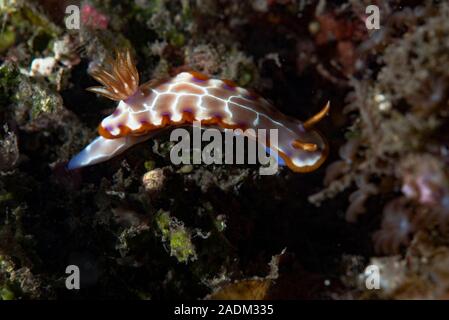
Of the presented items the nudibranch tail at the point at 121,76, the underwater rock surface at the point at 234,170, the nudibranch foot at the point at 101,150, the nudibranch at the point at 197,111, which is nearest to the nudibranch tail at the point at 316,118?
the nudibranch at the point at 197,111

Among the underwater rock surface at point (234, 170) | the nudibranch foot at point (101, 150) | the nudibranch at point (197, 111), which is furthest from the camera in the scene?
the nudibranch foot at point (101, 150)

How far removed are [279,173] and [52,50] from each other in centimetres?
280

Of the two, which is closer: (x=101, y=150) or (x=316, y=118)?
(x=316, y=118)

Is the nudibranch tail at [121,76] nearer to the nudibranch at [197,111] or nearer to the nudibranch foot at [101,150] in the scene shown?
the nudibranch at [197,111]

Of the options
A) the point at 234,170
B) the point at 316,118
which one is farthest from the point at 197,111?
the point at 316,118

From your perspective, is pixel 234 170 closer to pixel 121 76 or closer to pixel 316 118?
pixel 316 118

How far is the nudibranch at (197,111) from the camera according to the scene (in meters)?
3.97

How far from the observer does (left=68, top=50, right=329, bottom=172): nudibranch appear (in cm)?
397

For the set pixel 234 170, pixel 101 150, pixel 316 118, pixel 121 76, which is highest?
pixel 121 76

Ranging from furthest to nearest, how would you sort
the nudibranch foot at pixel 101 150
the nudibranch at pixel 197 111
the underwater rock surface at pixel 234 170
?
the nudibranch foot at pixel 101 150, the nudibranch at pixel 197 111, the underwater rock surface at pixel 234 170

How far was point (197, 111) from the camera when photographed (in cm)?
394

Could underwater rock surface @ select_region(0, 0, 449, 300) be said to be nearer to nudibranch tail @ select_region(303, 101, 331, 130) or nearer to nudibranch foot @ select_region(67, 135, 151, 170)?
nudibranch foot @ select_region(67, 135, 151, 170)
